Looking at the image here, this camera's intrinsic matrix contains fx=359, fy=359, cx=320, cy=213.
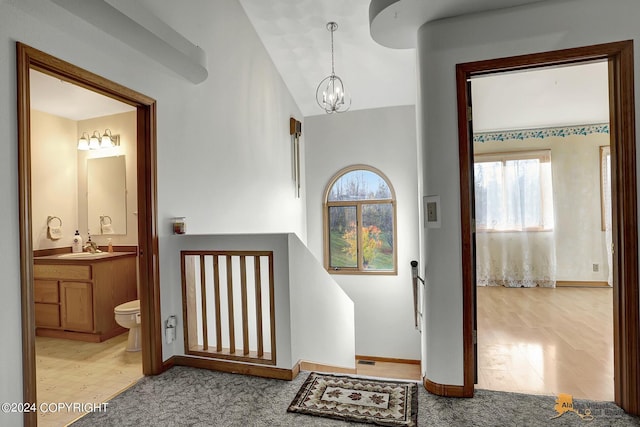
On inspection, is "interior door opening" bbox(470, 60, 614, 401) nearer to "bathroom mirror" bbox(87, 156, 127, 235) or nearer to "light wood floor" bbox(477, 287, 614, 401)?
"light wood floor" bbox(477, 287, 614, 401)

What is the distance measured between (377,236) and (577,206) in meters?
3.61

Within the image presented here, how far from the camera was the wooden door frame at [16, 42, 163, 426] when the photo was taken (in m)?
1.87

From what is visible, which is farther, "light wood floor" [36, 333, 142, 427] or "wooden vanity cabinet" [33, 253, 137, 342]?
"wooden vanity cabinet" [33, 253, 137, 342]

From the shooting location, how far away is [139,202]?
2.74 metres

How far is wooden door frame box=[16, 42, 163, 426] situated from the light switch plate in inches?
79.8

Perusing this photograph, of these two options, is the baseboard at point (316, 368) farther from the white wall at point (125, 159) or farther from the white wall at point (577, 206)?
the white wall at point (577, 206)

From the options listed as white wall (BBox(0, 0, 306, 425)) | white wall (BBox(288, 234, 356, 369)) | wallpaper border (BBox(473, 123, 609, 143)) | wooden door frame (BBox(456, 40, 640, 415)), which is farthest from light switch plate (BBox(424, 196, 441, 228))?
wallpaper border (BBox(473, 123, 609, 143))

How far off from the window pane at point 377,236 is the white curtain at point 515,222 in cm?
188

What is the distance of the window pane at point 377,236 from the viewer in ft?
19.1

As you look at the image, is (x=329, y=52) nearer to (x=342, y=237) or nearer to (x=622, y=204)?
(x=342, y=237)

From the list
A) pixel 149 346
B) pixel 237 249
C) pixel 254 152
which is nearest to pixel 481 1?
pixel 237 249

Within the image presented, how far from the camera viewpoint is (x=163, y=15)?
2807 millimetres

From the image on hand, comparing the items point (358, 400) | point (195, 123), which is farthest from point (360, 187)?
point (358, 400)

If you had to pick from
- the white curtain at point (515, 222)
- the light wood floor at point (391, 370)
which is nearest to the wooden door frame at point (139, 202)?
the light wood floor at point (391, 370)
